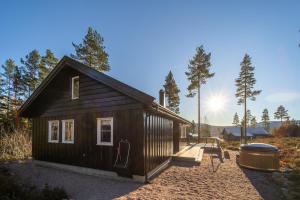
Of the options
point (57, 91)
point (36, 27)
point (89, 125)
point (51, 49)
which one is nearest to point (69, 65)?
point (57, 91)

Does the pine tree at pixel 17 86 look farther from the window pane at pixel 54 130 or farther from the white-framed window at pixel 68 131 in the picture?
the white-framed window at pixel 68 131

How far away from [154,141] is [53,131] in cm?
574

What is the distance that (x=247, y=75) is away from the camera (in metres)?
27.5

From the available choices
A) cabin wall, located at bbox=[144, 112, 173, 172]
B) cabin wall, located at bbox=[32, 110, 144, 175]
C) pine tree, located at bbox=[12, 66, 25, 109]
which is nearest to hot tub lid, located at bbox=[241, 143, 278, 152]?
cabin wall, located at bbox=[144, 112, 173, 172]

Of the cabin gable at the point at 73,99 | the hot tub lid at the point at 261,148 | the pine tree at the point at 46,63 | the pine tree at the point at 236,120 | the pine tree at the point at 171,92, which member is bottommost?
the pine tree at the point at 236,120

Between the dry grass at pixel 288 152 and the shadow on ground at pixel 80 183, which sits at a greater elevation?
the shadow on ground at pixel 80 183

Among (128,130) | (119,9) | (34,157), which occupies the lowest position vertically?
(34,157)

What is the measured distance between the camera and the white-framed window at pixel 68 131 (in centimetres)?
855

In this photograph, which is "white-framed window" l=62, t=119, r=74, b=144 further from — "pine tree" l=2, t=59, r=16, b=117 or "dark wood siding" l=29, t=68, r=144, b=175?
"pine tree" l=2, t=59, r=16, b=117

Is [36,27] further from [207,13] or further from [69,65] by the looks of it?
[207,13]

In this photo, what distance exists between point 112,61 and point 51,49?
8.87 m

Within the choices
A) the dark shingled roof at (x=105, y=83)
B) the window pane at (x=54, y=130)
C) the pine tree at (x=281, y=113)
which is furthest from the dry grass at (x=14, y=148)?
the pine tree at (x=281, y=113)

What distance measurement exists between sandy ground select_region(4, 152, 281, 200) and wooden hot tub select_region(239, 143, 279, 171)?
53cm

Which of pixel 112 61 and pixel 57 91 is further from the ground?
pixel 112 61
